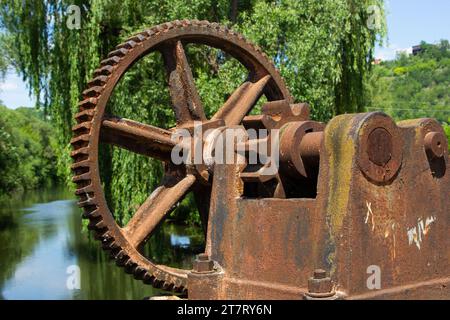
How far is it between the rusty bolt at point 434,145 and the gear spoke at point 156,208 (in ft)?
5.29

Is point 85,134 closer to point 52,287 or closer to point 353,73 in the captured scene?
point 353,73

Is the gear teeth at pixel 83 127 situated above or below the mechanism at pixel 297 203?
above

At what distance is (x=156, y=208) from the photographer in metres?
4.86

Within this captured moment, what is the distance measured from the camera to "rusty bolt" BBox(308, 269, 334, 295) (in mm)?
3152

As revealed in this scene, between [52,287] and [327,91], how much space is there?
6.53 meters

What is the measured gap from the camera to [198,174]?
466 cm

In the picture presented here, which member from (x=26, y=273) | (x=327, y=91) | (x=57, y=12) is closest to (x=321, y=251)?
(x=327, y=91)

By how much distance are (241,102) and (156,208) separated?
102 cm

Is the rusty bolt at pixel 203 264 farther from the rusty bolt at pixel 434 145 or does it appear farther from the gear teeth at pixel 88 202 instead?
the rusty bolt at pixel 434 145

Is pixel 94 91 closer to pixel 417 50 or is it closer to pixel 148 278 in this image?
pixel 148 278

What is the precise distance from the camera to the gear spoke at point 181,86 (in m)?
5.07

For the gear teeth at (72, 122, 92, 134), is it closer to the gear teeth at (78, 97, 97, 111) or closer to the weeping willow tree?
the gear teeth at (78, 97, 97, 111)

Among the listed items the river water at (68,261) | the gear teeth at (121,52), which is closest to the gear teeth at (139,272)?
the gear teeth at (121,52)

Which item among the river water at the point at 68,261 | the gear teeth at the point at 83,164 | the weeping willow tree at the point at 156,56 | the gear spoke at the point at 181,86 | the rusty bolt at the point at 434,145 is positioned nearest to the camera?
the rusty bolt at the point at 434,145
